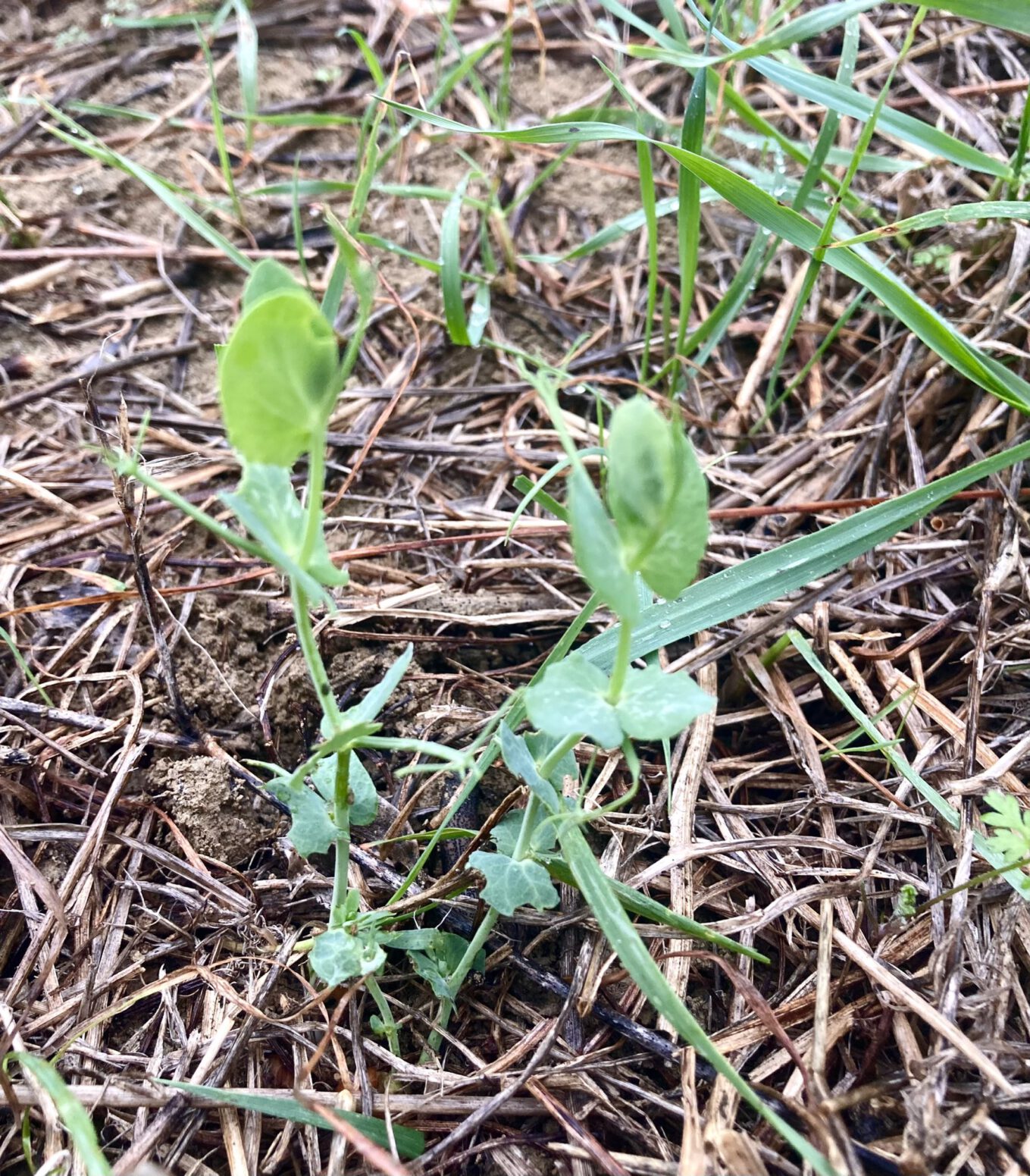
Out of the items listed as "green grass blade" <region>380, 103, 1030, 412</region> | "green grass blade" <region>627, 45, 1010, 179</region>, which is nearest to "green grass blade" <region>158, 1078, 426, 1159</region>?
"green grass blade" <region>380, 103, 1030, 412</region>

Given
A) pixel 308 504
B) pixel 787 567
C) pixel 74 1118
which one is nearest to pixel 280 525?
pixel 308 504

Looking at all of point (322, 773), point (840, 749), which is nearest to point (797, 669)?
point (840, 749)

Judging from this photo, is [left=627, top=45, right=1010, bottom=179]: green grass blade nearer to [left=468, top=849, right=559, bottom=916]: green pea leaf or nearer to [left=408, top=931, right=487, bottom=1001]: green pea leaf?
[left=468, top=849, right=559, bottom=916]: green pea leaf

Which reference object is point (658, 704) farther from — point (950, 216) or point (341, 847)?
point (950, 216)

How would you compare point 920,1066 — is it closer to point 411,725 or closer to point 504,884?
point 504,884

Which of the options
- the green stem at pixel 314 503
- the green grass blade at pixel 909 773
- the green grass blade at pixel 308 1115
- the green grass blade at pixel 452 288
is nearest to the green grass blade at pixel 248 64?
the green grass blade at pixel 452 288
